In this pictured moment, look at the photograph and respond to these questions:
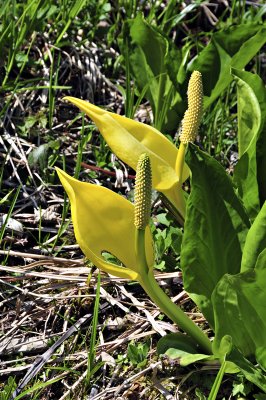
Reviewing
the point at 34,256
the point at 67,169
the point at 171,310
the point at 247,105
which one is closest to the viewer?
the point at 171,310

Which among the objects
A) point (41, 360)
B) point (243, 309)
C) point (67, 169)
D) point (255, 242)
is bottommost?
point (41, 360)

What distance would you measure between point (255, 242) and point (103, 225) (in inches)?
12.6

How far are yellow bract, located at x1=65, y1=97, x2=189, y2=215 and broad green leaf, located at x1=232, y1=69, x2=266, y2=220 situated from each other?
0.16m

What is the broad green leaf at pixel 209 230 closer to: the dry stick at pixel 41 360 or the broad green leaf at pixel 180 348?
the broad green leaf at pixel 180 348

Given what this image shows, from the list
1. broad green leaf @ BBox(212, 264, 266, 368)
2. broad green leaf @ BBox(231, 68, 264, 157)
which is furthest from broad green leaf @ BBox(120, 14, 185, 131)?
broad green leaf @ BBox(212, 264, 266, 368)

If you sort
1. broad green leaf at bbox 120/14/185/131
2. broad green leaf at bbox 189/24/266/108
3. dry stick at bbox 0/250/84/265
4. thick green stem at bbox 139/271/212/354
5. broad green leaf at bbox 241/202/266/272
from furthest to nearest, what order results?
broad green leaf at bbox 120/14/185/131, broad green leaf at bbox 189/24/266/108, dry stick at bbox 0/250/84/265, thick green stem at bbox 139/271/212/354, broad green leaf at bbox 241/202/266/272

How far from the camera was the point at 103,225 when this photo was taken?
152 centimetres

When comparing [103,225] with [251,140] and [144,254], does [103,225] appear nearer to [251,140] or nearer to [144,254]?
[144,254]

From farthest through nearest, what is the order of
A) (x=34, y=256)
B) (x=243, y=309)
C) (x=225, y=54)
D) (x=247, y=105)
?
(x=225, y=54) → (x=34, y=256) → (x=247, y=105) → (x=243, y=309)

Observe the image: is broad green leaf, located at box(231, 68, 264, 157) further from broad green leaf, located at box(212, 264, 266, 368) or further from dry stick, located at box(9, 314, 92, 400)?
dry stick, located at box(9, 314, 92, 400)

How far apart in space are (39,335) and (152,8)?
4.27 ft

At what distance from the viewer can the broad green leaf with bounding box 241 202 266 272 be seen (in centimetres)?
145

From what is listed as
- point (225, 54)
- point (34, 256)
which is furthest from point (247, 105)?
point (34, 256)

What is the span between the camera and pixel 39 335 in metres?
1.87
